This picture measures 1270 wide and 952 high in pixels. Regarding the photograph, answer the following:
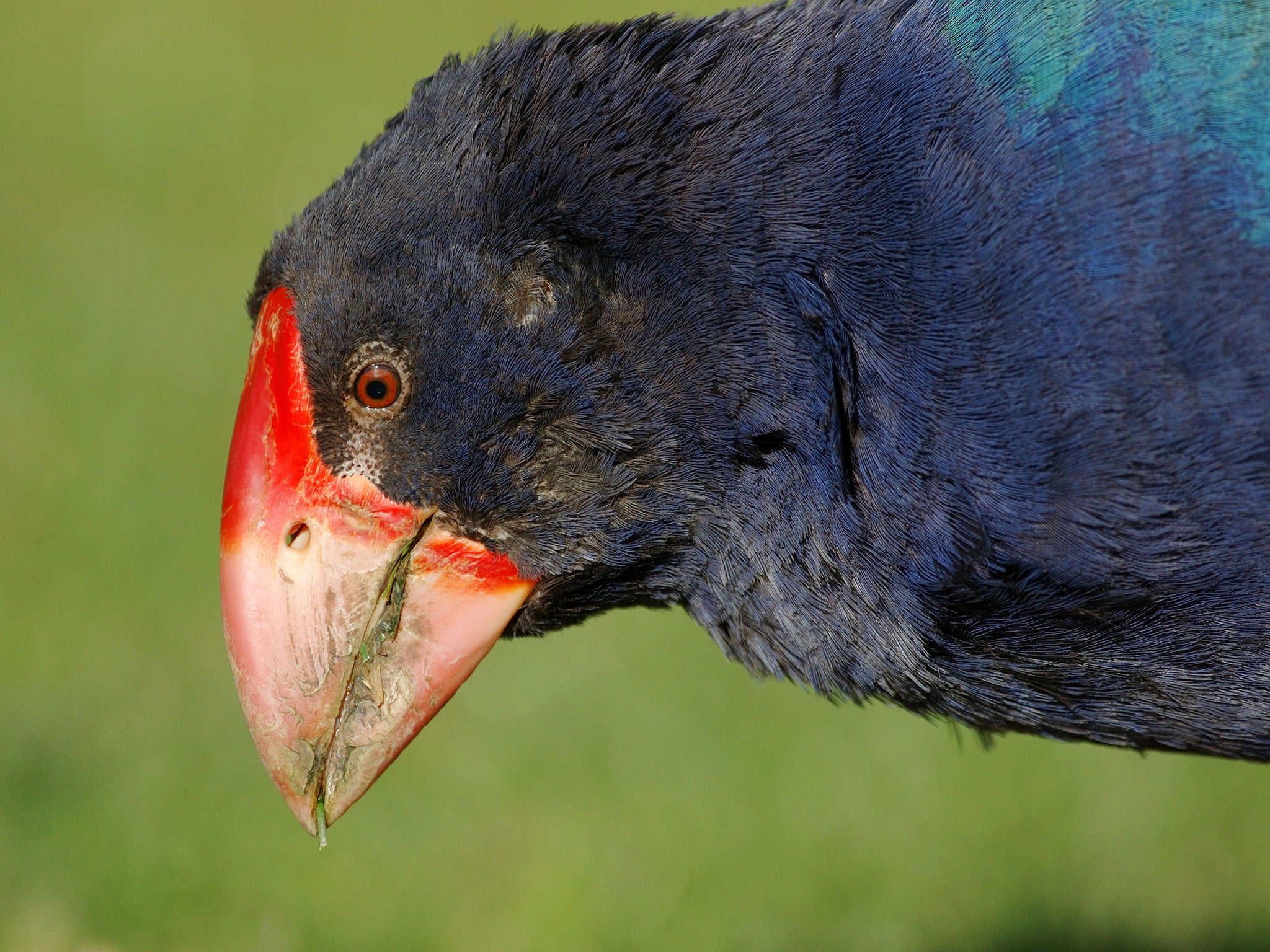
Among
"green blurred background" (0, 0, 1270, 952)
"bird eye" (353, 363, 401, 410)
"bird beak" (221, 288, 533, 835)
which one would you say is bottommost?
"green blurred background" (0, 0, 1270, 952)

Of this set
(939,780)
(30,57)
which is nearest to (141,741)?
(939,780)

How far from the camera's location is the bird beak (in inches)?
81.9

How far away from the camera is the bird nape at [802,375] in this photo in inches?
70.5

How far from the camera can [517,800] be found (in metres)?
3.63

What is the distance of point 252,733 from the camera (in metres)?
2.12

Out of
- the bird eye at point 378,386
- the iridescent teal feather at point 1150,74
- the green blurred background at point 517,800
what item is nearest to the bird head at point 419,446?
Result: the bird eye at point 378,386

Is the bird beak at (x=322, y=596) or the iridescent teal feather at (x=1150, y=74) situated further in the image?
the bird beak at (x=322, y=596)

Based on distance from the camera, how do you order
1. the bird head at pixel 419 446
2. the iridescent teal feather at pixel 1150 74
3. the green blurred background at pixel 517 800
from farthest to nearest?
the green blurred background at pixel 517 800 < the bird head at pixel 419 446 < the iridescent teal feather at pixel 1150 74

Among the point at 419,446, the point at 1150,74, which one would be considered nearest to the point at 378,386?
the point at 419,446

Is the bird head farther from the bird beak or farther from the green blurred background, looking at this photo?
the green blurred background

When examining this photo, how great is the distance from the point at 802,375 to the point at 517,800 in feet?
6.64

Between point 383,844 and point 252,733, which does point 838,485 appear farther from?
point 383,844

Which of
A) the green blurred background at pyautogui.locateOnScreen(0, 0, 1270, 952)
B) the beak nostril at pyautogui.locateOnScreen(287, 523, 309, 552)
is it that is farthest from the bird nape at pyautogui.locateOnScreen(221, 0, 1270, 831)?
the green blurred background at pyautogui.locateOnScreen(0, 0, 1270, 952)

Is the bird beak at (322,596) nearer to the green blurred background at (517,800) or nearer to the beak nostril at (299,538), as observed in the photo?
the beak nostril at (299,538)
